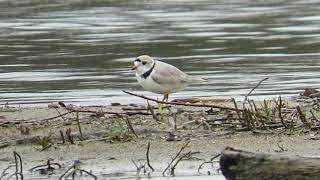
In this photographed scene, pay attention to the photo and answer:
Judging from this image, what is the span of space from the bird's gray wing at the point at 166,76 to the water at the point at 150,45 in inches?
81.5

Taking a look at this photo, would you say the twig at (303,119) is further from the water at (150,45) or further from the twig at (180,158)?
the water at (150,45)

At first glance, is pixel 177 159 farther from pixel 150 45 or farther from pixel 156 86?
pixel 150 45

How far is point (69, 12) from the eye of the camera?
2414cm

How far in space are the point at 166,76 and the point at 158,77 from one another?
0.09 meters

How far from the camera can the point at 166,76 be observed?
406 inches

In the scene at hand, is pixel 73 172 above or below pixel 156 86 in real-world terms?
below

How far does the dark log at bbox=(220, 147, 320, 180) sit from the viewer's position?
6840mm

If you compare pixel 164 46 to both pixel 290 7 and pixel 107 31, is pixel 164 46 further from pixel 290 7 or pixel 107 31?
pixel 290 7

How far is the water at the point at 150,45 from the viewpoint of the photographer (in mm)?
13578

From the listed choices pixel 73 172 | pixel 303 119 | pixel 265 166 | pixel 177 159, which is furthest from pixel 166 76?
pixel 265 166

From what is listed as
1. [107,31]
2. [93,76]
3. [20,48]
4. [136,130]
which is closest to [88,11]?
[107,31]

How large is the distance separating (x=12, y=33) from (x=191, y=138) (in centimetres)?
1156

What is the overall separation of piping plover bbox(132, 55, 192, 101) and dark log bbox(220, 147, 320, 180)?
3446 millimetres

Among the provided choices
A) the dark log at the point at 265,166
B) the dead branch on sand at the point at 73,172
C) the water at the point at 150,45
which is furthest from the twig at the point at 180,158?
the water at the point at 150,45
